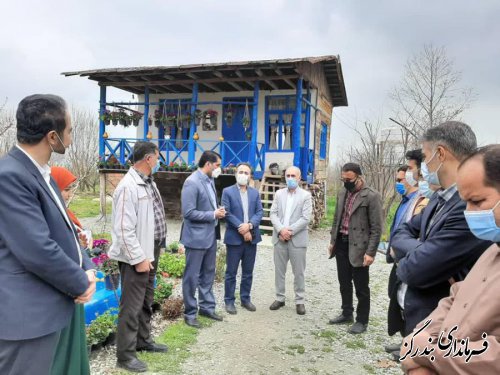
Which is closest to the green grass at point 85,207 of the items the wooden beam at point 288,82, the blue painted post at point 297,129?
the blue painted post at point 297,129

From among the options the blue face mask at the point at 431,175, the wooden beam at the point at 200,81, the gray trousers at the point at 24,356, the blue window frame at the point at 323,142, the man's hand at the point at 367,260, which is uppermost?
the wooden beam at the point at 200,81

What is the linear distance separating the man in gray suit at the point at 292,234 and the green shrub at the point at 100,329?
227 cm

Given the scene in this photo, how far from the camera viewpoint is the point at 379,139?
1348cm

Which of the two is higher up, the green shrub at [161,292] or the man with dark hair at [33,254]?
the man with dark hair at [33,254]

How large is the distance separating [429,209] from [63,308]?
2.29 metres

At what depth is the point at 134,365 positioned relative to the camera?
3.34 meters

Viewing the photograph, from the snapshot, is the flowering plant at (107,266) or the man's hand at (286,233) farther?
the man's hand at (286,233)

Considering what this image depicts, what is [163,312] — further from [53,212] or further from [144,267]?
[53,212]

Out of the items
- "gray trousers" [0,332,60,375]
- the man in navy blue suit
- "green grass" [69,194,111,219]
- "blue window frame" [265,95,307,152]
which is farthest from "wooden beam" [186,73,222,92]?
"gray trousers" [0,332,60,375]

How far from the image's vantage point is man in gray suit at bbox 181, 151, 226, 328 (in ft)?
14.8

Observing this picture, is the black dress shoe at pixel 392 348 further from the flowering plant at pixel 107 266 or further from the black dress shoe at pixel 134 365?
the flowering plant at pixel 107 266

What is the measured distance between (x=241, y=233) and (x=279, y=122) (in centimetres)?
823

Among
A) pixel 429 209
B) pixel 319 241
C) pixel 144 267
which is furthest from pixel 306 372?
pixel 319 241

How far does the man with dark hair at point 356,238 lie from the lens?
452cm
